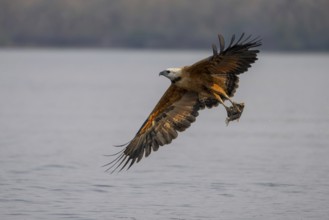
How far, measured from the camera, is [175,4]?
→ 140m

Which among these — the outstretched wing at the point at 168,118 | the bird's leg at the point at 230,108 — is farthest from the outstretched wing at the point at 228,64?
the outstretched wing at the point at 168,118

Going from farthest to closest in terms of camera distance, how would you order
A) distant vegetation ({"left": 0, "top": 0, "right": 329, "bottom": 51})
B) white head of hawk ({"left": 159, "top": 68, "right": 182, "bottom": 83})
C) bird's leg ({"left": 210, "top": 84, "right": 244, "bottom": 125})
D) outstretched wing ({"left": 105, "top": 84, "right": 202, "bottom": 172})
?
1. distant vegetation ({"left": 0, "top": 0, "right": 329, "bottom": 51})
2. outstretched wing ({"left": 105, "top": 84, "right": 202, "bottom": 172})
3. bird's leg ({"left": 210, "top": 84, "right": 244, "bottom": 125})
4. white head of hawk ({"left": 159, "top": 68, "right": 182, "bottom": 83})

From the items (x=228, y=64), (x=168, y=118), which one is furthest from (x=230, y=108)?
(x=168, y=118)

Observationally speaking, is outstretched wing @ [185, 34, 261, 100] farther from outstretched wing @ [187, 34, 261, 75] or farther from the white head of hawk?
the white head of hawk

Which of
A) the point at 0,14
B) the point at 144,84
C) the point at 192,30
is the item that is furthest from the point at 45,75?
the point at 0,14

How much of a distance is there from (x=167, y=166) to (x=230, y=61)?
4.58 meters

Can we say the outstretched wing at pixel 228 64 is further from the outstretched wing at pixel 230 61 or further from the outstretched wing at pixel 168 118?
the outstretched wing at pixel 168 118

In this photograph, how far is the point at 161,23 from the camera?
128375 mm

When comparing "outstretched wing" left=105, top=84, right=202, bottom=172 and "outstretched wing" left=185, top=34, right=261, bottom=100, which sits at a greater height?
"outstretched wing" left=185, top=34, right=261, bottom=100

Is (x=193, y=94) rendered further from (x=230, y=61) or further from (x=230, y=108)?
(x=230, y=61)

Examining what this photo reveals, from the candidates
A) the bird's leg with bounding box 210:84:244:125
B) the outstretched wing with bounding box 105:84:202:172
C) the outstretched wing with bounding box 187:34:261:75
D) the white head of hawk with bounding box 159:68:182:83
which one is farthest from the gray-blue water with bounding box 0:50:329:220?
the outstretched wing with bounding box 187:34:261:75

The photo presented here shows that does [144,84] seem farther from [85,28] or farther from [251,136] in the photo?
[85,28]

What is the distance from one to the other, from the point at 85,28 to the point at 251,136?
107 metres

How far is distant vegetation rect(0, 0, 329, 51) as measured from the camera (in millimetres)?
116500
